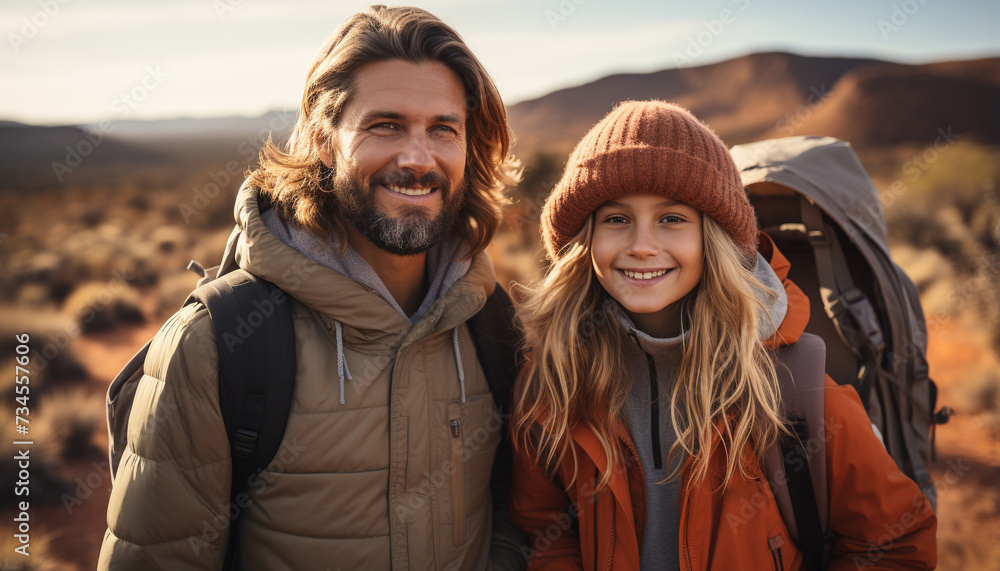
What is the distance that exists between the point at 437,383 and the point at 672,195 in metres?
1.13

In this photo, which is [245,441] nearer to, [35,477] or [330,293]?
[330,293]

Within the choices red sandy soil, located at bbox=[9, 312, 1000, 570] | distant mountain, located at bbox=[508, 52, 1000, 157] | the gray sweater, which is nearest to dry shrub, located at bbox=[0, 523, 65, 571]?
red sandy soil, located at bbox=[9, 312, 1000, 570]

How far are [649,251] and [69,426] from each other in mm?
7537

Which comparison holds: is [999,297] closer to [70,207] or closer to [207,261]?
[207,261]

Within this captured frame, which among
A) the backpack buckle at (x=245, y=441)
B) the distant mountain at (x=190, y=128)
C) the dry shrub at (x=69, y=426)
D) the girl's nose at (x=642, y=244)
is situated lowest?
the dry shrub at (x=69, y=426)

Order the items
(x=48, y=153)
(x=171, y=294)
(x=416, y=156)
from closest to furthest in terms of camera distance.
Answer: (x=416, y=156) → (x=171, y=294) → (x=48, y=153)

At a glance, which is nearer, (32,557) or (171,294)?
(32,557)

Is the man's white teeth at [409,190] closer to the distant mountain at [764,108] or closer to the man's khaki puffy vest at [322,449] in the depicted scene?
the man's khaki puffy vest at [322,449]

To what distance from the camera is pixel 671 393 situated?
7.04ft

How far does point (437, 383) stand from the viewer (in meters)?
2.16

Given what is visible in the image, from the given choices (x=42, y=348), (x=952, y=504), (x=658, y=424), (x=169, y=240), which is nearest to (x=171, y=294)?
(x=42, y=348)

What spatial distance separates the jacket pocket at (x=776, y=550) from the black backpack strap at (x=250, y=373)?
1.71 meters

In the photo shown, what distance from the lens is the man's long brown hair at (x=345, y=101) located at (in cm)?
235

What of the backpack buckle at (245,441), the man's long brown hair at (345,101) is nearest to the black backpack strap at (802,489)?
the man's long brown hair at (345,101)
